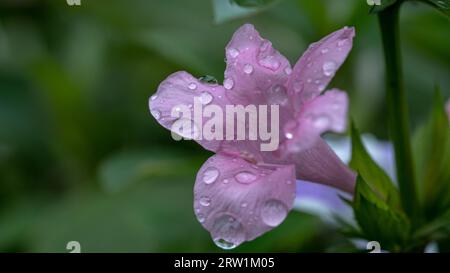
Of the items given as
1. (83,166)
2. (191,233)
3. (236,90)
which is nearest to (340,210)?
(191,233)

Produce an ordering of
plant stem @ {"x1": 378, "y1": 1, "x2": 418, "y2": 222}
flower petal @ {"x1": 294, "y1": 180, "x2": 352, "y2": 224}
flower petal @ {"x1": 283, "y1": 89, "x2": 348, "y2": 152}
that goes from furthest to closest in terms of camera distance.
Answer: flower petal @ {"x1": 294, "y1": 180, "x2": 352, "y2": 224}
plant stem @ {"x1": 378, "y1": 1, "x2": 418, "y2": 222}
flower petal @ {"x1": 283, "y1": 89, "x2": 348, "y2": 152}

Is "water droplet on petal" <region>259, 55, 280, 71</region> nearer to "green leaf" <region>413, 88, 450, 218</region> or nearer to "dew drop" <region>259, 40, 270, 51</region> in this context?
"dew drop" <region>259, 40, 270, 51</region>

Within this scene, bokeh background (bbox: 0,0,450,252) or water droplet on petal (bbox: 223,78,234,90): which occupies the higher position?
bokeh background (bbox: 0,0,450,252)

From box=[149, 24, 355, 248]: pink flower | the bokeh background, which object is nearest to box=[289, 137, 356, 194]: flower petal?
box=[149, 24, 355, 248]: pink flower

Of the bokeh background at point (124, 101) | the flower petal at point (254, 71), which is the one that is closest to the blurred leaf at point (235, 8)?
the flower petal at point (254, 71)

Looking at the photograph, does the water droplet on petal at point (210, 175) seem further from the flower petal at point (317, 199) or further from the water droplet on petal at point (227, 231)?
the flower petal at point (317, 199)

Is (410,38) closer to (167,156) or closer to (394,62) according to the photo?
(167,156)
